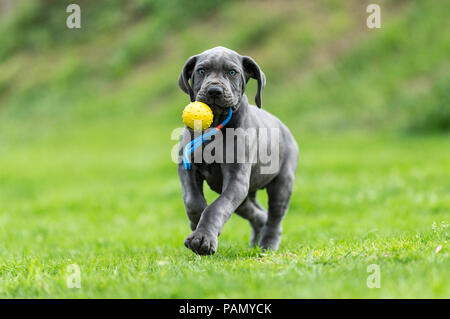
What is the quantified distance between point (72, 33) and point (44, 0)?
393 cm

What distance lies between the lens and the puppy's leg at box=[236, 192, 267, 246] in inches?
291

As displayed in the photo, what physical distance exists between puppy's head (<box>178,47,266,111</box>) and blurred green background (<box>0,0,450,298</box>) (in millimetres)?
1461

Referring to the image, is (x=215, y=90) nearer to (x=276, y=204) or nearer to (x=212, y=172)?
(x=212, y=172)

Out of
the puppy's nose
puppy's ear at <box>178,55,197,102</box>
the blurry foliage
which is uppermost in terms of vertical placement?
the blurry foliage

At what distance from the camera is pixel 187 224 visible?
11188 mm

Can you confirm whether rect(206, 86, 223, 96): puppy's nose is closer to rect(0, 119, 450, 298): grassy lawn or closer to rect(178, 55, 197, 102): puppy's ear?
rect(178, 55, 197, 102): puppy's ear

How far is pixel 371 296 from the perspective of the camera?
3.87 metres

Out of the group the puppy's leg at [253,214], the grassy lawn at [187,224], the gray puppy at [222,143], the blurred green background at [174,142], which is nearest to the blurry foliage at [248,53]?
the blurred green background at [174,142]

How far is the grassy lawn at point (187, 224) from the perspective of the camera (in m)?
4.32

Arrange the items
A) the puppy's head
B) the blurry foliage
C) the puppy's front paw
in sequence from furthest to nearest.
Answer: the blurry foliage, the puppy's head, the puppy's front paw

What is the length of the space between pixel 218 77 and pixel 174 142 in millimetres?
16514

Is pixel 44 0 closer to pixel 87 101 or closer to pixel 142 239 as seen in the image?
pixel 87 101

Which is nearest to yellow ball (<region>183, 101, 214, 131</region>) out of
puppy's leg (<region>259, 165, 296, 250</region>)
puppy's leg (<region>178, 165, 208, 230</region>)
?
puppy's leg (<region>178, 165, 208, 230</region>)

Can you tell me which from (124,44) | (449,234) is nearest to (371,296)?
(449,234)
